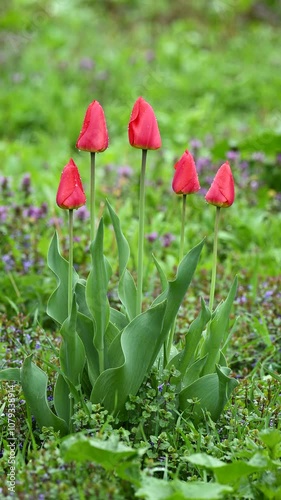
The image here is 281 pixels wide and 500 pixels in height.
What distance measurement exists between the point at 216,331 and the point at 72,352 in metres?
0.35

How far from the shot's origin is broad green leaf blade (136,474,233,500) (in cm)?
149

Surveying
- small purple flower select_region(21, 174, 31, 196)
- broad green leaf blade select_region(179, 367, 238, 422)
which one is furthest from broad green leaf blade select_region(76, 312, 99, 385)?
small purple flower select_region(21, 174, 31, 196)

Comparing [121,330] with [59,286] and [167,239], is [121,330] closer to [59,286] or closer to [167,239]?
[59,286]

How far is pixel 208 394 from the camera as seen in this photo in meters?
1.86

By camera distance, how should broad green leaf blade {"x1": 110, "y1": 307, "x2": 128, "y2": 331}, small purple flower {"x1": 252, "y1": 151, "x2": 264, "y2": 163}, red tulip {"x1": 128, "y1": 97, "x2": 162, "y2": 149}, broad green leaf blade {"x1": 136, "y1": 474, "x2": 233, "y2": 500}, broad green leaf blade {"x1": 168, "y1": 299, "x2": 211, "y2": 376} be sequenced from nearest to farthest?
broad green leaf blade {"x1": 136, "y1": 474, "x2": 233, "y2": 500}, red tulip {"x1": 128, "y1": 97, "x2": 162, "y2": 149}, broad green leaf blade {"x1": 168, "y1": 299, "x2": 211, "y2": 376}, broad green leaf blade {"x1": 110, "y1": 307, "x2": 128, "y2": 331}, small purple flower {"x1": 252, "y1": 151, "x2": 264, "y2": 163}

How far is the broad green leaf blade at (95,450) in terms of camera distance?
5.02 ft

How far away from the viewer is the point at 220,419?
6.44 ft

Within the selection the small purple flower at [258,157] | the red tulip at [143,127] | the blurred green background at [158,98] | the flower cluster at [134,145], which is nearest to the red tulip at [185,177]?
the flower cluster at [134,145]

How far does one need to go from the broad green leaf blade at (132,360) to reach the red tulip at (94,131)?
0.38 metres

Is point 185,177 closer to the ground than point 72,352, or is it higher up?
higher up

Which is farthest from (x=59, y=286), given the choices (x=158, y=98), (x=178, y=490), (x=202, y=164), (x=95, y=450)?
(x=158, y=98)

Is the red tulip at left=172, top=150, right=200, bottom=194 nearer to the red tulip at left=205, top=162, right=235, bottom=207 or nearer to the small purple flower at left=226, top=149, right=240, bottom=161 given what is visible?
the red tulip at left=205, top=162, right=235, bottom=207

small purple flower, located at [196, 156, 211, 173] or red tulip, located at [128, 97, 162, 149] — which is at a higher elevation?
red tulip, located at [128, 97, 162, 149]

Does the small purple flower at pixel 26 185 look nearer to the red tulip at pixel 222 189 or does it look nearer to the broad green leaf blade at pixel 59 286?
the broad green leaf blade at pixel 59 286
